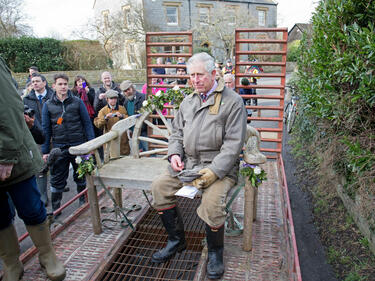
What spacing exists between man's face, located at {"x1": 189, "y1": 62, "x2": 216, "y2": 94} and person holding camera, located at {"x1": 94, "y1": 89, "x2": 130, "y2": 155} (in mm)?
2516

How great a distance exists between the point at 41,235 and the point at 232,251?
5.97 feet

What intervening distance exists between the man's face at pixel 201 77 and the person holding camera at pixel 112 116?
8.25 ft

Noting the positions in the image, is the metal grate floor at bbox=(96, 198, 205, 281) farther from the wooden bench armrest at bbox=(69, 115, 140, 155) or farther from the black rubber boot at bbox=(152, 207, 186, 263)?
the wooden bench armrest at bbox=(69, 115, 140, 155)

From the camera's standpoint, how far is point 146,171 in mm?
3426

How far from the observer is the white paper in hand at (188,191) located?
2615 mm

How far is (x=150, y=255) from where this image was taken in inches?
124

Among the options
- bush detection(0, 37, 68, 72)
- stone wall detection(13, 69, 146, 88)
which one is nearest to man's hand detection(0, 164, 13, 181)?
stone wall detection(13, 69, 146, 88)

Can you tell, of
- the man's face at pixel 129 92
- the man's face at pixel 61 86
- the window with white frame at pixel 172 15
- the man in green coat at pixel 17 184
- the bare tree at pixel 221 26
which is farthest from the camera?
the window with white frame at pixel 172 15

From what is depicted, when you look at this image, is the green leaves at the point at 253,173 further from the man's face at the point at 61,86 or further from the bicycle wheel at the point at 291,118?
the bicycle wheel at the point at 291,118

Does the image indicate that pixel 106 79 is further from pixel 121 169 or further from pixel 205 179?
pixel 205 179

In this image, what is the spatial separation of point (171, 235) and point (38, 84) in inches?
126

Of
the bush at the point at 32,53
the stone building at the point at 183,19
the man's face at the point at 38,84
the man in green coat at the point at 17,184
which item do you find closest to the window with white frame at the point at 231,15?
the stone building at the point at 183,19

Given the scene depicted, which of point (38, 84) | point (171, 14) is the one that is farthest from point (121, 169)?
point (171, 14)

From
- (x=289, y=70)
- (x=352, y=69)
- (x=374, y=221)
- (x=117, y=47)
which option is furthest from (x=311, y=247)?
(x=289, y=70)
